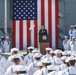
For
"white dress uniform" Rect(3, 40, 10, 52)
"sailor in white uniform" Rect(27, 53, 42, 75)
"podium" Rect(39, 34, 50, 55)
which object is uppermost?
"podium" Rect(39, 34, 50, 55)

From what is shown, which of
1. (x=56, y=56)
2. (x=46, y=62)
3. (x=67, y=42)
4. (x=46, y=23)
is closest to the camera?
(x=46, y=62)

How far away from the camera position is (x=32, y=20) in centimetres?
1653

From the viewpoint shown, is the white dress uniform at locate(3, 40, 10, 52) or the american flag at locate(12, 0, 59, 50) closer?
the american flag at locate(12, 0, 59, 50)

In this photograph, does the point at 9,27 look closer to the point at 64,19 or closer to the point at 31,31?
the point at 64,19

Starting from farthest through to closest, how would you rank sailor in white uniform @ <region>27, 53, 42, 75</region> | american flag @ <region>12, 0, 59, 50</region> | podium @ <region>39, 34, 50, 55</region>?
american flag @ <region>12, 0, 59, 50</region>, podium @ <region>39, 34, 50, 55</region>, sailor in white uniform @ <region>27, 53, 42, 75</region>

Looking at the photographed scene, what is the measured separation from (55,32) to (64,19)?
852cm

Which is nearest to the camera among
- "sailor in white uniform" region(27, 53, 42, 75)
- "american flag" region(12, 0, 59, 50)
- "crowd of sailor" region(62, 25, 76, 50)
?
"sailor in white uniform" region(27, 53, 42, 75)

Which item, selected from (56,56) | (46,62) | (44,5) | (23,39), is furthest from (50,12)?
(46,62)

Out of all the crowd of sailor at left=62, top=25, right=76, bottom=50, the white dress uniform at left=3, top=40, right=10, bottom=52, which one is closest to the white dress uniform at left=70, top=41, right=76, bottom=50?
the crowd of sailor at left=62, top=25, right=76, bottom=50

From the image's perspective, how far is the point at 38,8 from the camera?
16.2 meters

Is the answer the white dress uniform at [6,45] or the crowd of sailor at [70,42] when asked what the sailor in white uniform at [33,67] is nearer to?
the crowd of sailor at [70,42]

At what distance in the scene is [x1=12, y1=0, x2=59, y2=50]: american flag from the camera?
1606 cm

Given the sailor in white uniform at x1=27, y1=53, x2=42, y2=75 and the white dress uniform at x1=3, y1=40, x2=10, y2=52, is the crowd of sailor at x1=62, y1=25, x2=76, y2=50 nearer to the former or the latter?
the white dress uniform at x1=3, y1=40, x2=10, y2=52

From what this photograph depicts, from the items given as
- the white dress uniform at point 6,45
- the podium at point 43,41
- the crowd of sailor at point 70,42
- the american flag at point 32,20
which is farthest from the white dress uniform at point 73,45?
the white dress uniform at point 6,45
